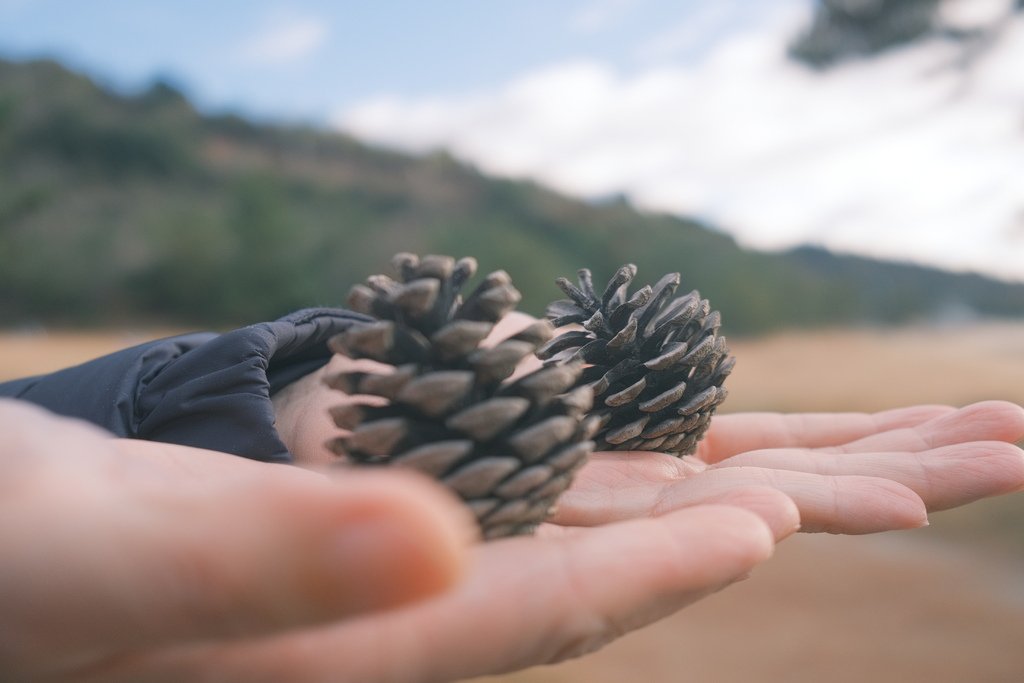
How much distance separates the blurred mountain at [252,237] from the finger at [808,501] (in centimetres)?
535

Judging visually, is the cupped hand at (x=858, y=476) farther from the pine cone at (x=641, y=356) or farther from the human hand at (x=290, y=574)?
the human hand at (x=290, y=574)

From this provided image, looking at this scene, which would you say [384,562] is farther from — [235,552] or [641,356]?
[641,356]

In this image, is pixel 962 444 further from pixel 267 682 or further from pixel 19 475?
pixel 19 475

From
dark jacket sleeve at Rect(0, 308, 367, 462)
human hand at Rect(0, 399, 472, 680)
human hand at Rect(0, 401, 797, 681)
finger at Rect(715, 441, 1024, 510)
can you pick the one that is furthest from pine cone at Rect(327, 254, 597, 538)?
finger at Rect(715, 441, 1024, 510)

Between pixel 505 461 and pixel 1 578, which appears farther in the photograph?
pixel 505 461

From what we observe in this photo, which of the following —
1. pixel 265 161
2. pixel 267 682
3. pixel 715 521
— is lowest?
pixel 267 682

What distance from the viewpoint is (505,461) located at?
0.77 metres

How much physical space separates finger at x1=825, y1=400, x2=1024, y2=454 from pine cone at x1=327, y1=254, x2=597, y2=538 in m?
0.89

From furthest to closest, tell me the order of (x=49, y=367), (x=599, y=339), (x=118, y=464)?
(x=49, y=367) → (x=599, y=339) → (x=118, y=464)

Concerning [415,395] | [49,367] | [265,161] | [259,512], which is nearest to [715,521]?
[415,395]

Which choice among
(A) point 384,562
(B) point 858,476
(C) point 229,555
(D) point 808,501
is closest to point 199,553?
(C) point 229,555

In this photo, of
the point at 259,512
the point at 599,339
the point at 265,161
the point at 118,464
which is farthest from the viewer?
the point at 265,161

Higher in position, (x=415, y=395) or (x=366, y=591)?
(x=415, y=395)

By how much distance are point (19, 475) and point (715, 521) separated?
0.64 metres
